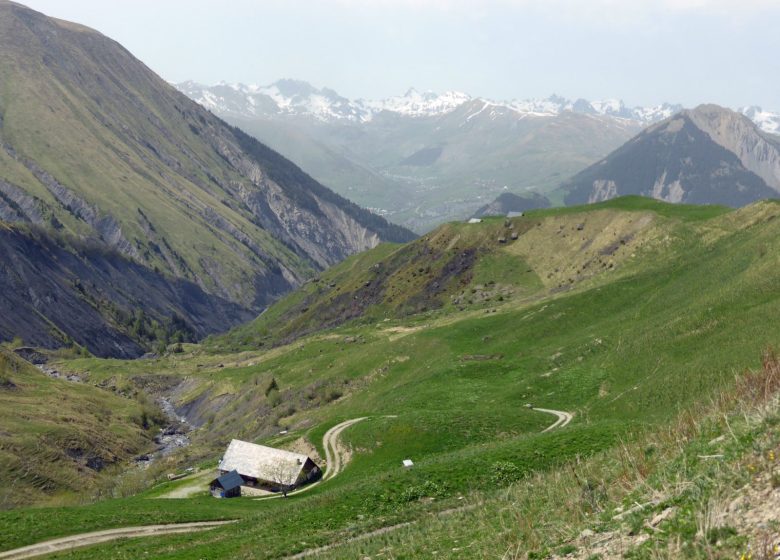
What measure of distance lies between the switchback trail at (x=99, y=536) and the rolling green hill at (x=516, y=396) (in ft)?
4.82

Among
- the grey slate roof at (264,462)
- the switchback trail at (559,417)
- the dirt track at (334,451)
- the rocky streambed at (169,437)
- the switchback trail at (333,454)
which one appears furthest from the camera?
the rocky streambed at (169,437)

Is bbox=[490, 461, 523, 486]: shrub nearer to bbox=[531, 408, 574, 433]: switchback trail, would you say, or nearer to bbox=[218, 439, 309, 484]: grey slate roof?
bbox=[531, 408, 574, 433]: switchback trail

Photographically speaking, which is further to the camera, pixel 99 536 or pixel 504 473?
pixel 99 536

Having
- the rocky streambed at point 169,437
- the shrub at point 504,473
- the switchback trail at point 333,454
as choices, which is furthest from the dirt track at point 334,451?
the rocky streambed at point 169,437

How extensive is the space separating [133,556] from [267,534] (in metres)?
9.39

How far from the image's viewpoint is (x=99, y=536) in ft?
160

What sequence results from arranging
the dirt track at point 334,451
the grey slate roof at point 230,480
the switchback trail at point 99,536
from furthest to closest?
the grey slate roof at point 230,480 < the dirt track at point 334,451 < the switchback trail at point 99,536

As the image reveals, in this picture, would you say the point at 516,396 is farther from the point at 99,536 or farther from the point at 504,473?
the point at 99,536

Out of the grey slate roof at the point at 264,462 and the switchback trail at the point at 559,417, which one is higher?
the switchback trail at the point at 559,417

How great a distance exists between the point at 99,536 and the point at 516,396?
52531 millimetres

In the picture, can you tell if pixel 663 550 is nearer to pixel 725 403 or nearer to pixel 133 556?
pixel 725 403

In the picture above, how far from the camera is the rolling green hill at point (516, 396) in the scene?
84.7 feet

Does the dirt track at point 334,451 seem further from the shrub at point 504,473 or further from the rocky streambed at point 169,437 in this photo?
the rocky streambed at point 169,437

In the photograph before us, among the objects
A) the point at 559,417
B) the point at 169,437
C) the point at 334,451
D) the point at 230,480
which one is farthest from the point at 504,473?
the point at 169,437
